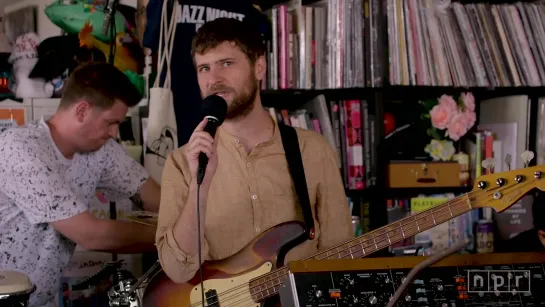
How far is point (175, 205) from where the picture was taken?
6.05 feet

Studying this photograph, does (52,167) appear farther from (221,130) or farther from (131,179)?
(221,130)

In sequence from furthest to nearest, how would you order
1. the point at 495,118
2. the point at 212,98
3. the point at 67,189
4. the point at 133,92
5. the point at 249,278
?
1. the point at 495,118
2. the point at 133,92
3. the point at 67,189
4. the point at 249,278
5. the point at 212,98

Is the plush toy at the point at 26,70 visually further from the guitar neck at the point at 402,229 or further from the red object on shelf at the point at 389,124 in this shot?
the guitar neck at the point at 402,229

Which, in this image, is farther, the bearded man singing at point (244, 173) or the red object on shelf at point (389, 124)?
the red object on shelf at point (389, 124)

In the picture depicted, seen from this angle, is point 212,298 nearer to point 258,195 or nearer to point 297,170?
point 258,195

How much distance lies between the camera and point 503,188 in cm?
160

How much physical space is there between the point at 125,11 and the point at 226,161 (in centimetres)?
135

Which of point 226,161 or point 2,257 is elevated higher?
point 226,161

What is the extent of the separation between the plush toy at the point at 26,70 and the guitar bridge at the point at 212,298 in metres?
1.43

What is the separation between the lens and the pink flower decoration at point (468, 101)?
111 inches

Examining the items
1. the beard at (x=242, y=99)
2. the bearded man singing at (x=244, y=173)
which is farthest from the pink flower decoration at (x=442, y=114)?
the beard at (x=242, y=99)

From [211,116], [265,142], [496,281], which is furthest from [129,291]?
[496,281]

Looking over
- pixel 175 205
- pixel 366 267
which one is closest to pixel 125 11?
pixel 175 205

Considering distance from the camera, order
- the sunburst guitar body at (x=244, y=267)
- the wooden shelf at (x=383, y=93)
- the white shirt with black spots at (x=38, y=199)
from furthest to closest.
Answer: the wooden shelf at (x=383, y=93) → the white shirt with black spots at (x=38, y=199) → the sunburst guitar body at (x=244, y=267)
